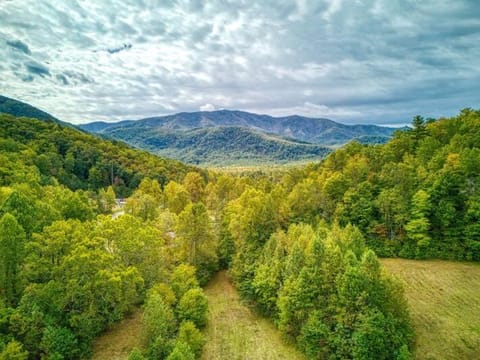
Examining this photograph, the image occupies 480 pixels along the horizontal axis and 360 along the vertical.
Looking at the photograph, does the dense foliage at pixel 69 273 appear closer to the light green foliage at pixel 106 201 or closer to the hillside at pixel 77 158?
the light green foliage at pixel 106 201

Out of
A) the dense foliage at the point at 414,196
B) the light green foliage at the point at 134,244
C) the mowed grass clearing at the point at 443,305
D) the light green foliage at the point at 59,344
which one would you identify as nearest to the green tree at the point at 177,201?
the dense foliage at the point at 414,196

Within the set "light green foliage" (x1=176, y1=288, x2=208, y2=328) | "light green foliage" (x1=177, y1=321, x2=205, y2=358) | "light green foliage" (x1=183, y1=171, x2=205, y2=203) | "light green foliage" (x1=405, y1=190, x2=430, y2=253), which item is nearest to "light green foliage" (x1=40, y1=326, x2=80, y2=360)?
"light green foliage" (x1=177, y1=321, x2=205, y2=358)

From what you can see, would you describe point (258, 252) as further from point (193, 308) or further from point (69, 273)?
point (69, 273)

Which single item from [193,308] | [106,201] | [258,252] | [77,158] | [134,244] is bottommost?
[193,308]

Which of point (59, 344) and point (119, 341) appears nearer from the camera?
point (59, 344)

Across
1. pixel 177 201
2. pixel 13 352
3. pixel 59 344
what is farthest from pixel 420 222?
pixel 13 352

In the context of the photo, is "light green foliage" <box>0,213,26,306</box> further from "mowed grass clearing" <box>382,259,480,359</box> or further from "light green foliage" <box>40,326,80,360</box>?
"mowed grass clearing" <box>382,259,480,359</box>

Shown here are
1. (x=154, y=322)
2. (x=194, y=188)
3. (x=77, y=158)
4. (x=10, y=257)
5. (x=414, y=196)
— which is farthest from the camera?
(x=77, y=158)

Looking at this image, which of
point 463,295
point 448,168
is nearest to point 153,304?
point 463,295
